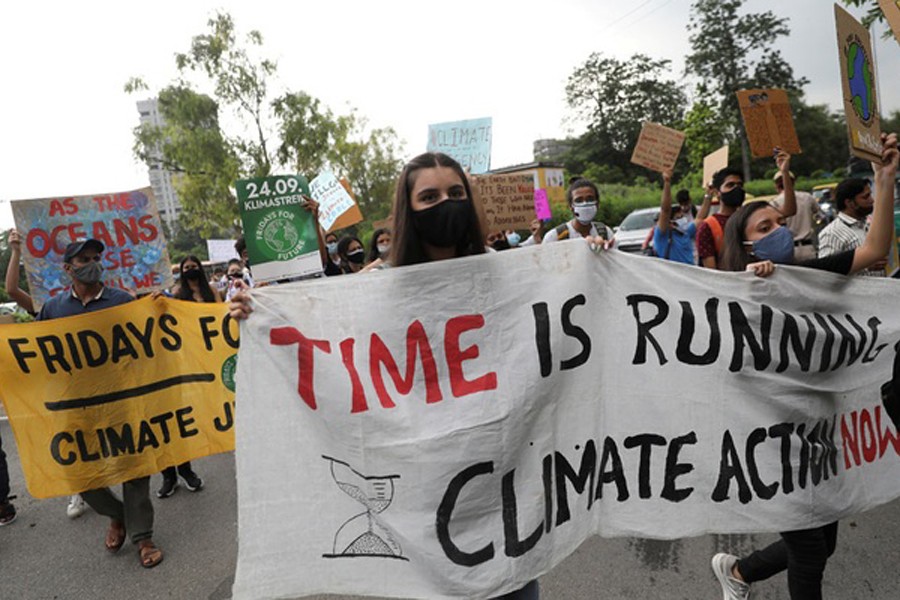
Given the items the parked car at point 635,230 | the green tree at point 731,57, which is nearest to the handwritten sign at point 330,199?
the parked car at point 635,230

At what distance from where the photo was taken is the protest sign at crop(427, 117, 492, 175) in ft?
20.9

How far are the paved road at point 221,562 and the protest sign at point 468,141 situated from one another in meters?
4.22

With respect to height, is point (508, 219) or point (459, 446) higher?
point (508, 219)

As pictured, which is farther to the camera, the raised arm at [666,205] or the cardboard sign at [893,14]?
the raised arm at [666,205]

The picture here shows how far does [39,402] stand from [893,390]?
413cm

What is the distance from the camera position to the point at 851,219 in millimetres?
3848

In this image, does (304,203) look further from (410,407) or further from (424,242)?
(410,407)

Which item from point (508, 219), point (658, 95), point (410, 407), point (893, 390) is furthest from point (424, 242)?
point (658, 95)

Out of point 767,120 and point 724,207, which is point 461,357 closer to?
point 724,207

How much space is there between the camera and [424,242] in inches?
81.7

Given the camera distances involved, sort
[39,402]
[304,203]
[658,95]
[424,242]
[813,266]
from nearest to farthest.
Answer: [424,242]
[813,266]
[39,402]
[304,203]
[658,95]

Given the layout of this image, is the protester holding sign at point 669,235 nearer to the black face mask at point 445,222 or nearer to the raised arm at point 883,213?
the raised arm at point 883,213

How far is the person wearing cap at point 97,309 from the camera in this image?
3.49 metres

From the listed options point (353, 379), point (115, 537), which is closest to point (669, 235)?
point (353, 379)
